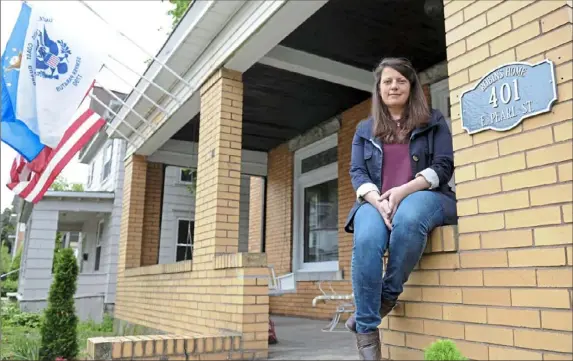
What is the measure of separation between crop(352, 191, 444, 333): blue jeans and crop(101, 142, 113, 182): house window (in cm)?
1488

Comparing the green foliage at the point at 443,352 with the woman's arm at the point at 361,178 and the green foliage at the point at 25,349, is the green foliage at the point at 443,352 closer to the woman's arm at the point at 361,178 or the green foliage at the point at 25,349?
the woman's arm at the point at 361,178

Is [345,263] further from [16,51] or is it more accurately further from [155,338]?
[16,51]

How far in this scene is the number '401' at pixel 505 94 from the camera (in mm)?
2023

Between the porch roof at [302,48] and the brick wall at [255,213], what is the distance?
340 centimetres

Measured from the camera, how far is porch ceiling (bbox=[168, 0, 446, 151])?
4856 millimetres

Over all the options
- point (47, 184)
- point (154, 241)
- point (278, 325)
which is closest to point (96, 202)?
point (154, 241)

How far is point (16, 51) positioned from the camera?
227 inches

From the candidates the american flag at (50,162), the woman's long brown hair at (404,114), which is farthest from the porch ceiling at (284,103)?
the woman's long brown hair at (404,114)

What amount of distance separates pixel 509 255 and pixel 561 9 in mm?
1002

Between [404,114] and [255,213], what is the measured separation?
8.57 metres

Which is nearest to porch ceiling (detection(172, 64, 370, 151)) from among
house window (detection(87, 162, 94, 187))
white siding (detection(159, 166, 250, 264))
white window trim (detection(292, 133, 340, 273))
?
white window trim (detection(292, 133, 340, 273))

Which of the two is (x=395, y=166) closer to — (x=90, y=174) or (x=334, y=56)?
(x=334, y=56)

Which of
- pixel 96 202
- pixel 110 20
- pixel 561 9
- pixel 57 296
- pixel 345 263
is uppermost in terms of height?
pixel 110 20

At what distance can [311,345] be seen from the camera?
493 cm
